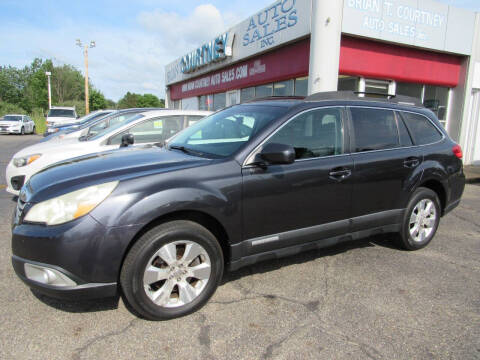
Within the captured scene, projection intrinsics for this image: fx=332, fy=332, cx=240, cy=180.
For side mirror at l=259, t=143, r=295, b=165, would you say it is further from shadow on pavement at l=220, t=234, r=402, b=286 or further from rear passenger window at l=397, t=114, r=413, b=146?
rear passenger window at l=397, t=114, r=413, b=146

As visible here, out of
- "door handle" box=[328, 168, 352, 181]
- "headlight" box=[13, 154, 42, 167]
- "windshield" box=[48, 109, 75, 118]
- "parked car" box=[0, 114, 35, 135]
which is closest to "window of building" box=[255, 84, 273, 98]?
"headlight" box=[13, 154, 42, 167]

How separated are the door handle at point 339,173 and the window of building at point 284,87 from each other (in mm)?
8838

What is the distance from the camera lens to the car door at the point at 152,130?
558cm

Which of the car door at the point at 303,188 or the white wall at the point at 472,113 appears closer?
the car door at the point at 303,188

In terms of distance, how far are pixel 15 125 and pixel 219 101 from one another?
1788 cm

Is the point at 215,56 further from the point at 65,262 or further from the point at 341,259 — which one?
the point at 65,262

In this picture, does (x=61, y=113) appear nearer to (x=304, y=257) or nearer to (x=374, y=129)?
(x=304, y=257)

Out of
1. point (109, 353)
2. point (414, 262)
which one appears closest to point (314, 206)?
point (414, 262)

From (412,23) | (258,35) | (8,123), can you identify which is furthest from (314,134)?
(8,123)

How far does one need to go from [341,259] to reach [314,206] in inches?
39.8

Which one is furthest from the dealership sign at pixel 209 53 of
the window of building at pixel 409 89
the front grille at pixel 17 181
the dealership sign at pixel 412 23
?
the front grille at pixel 17 181

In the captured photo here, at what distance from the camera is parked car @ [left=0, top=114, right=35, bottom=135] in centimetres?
2492

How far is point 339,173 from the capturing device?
322 cm

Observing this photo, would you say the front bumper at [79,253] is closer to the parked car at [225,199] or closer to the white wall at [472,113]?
the parked car at [225,199]
